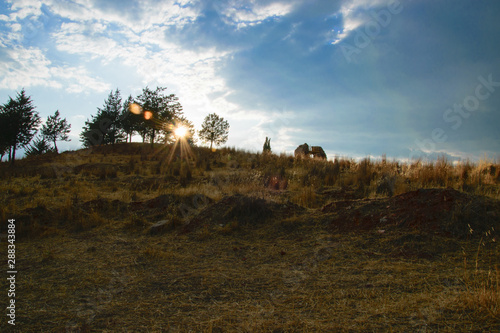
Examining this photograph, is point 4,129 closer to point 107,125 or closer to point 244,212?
point 107,125

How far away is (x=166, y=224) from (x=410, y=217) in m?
4.90

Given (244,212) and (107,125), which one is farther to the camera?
(107,125)

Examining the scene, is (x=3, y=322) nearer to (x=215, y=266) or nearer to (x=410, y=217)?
(x=215, y=266)

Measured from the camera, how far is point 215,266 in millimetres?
4078

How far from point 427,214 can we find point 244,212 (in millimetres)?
3568

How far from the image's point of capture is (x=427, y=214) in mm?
4781

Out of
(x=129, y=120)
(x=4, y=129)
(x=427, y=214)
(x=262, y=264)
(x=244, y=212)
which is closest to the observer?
(x=262, y=264)

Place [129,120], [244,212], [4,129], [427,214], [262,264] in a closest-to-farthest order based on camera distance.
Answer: [262,264] < [427,214] < [244,212] < [4,129] < [129,120]

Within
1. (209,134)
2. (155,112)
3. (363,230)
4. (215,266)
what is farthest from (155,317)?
(209,134)

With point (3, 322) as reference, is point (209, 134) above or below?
above

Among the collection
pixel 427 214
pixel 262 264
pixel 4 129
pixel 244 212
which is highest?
pixel 4 129
